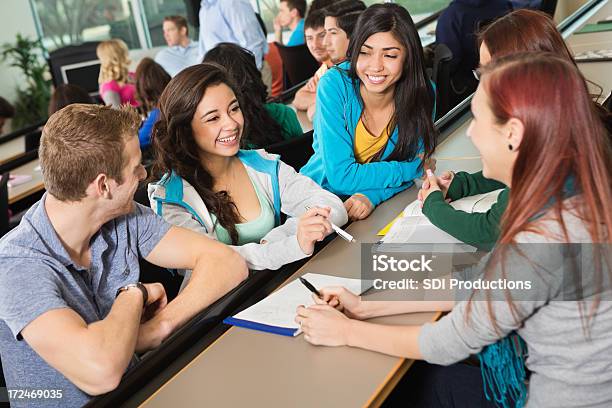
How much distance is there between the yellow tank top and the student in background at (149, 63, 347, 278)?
344 mm

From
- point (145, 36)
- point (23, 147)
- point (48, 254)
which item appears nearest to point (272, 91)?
point (23, 147)

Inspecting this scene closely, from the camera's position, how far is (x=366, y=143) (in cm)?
234

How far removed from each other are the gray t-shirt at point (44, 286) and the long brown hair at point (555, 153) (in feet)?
2.89

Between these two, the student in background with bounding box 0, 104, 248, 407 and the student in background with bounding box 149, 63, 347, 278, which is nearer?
the student in background with bounding box 0, 104, 248, 407

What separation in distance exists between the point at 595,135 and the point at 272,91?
425cm

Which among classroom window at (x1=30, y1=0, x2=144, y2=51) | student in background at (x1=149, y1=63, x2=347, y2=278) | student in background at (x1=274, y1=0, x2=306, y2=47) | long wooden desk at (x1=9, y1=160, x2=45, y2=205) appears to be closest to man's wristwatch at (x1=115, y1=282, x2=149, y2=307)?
student in background at (x1=149, y1=63, x2=347, y2=278)

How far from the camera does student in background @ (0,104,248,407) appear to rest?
125 cm

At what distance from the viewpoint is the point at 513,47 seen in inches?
75.8

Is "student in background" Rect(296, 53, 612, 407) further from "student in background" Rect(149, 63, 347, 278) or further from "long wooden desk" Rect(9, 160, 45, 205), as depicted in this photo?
"long wooden desk" Rect(9, 160, 45, 205)

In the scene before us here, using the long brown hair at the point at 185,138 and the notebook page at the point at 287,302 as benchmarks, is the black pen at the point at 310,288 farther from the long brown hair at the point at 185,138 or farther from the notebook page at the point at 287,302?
the long brown hair at the point at 185,138

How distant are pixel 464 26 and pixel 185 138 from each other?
2.56m

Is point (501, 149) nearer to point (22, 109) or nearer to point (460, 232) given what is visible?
point (460, 232)

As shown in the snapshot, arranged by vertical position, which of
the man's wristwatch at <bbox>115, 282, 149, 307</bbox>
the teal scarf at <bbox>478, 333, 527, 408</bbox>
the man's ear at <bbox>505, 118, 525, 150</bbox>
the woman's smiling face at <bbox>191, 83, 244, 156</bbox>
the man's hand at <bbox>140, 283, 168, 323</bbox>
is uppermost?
the man's ear at <bbox>505, 118, 525, 150</bbox>

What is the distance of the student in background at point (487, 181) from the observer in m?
1.65
